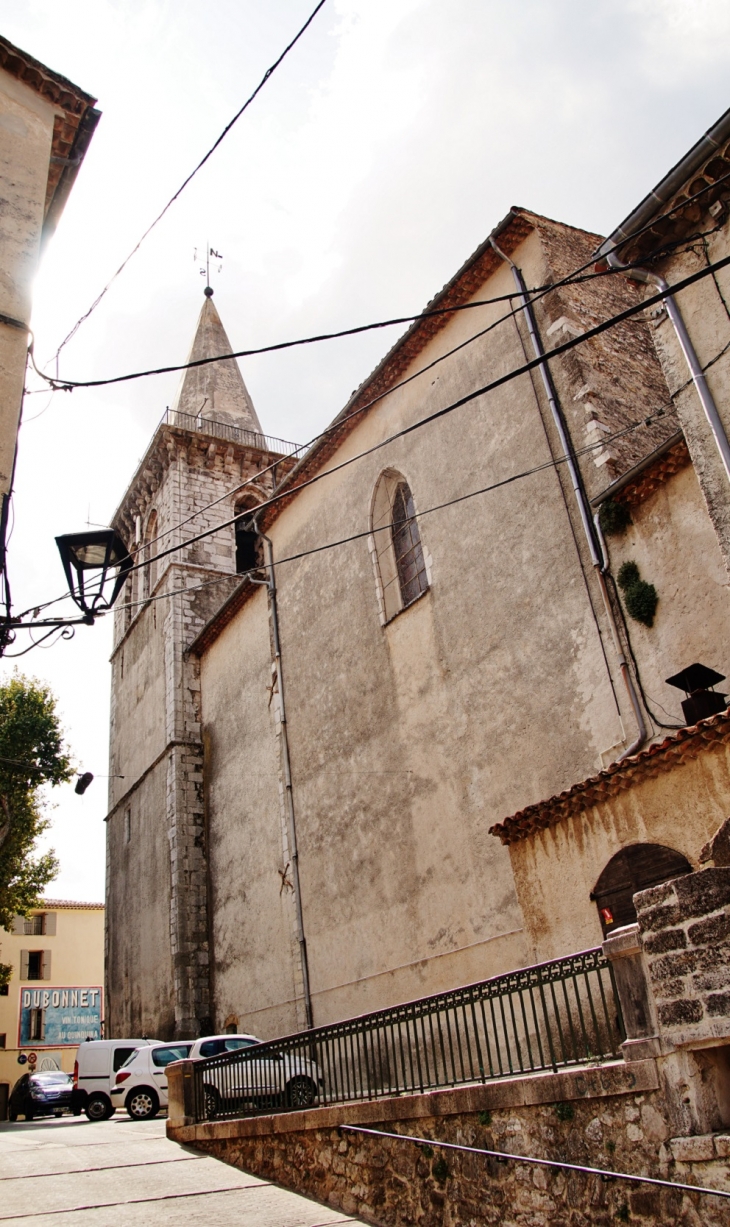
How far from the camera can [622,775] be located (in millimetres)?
7910

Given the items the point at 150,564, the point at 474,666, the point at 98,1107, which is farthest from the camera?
the point at 150,564

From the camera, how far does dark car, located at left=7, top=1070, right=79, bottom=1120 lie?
798 inches

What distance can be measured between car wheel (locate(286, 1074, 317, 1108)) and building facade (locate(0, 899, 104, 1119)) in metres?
32.7

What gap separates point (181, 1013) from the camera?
61.5 feet

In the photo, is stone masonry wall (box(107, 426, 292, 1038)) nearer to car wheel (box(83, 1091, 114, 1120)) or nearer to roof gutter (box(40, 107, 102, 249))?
car wheel (box(83, 1091, 114, 1120))

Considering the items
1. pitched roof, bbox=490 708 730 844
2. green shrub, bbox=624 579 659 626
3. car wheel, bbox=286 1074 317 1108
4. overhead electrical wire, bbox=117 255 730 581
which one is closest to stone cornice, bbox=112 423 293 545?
overhead electrical wire, bbox=117 255 730 581

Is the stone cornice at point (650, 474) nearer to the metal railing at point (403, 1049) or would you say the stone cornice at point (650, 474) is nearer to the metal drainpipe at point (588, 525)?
the metal drainpipe at point (588, 525)

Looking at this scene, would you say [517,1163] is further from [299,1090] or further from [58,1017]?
[58,1017]

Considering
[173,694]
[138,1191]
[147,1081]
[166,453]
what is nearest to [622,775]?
[138,1191]

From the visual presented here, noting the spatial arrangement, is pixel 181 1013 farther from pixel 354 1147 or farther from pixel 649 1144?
pixel 649 1144

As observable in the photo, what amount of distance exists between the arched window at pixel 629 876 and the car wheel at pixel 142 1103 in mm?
10261

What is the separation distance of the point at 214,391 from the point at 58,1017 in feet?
92.6

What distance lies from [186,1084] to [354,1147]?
4.09 m

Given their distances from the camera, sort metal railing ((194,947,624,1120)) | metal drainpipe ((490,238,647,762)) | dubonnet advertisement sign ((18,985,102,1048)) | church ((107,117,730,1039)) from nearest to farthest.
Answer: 1. metal railing ((194,947,624,1120))
2. church ((107,117,730,1039))
3. metal drainpipe ((490,238,647,762))
4. dubonnet advertisement sign ((18,985,102,1048))
